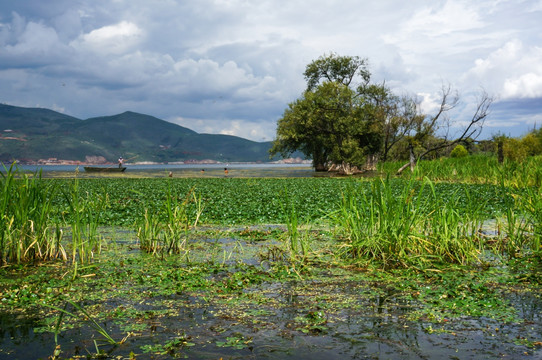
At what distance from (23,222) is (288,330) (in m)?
4.55

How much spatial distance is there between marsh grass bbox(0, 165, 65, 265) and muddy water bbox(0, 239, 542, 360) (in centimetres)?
237

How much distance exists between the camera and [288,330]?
154 inches

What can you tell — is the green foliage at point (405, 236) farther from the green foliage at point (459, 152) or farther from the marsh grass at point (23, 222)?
the green foliage at point (459, 152)

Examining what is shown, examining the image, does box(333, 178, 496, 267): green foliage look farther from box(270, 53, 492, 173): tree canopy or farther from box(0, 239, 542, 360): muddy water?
box(270, 53, 492, 173): tree canopy

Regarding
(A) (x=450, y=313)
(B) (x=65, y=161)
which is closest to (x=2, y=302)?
(A) (x=450, y=313)

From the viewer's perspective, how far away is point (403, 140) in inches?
1988

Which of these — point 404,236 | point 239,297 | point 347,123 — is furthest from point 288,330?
point 347,123

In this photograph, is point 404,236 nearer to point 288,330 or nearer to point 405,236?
point 405,236

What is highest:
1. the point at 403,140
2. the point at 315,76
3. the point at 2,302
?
the point at 315,76

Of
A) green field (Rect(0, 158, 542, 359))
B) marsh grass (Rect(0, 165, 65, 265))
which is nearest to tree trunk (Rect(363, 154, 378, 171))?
green field (Rect(0, 158, 542, 359))

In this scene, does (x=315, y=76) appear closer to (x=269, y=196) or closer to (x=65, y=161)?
(x=269, y=196)

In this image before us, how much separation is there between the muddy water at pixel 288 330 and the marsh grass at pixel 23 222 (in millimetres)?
2369

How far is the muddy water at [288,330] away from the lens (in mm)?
3453

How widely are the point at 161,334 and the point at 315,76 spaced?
2180 inches
